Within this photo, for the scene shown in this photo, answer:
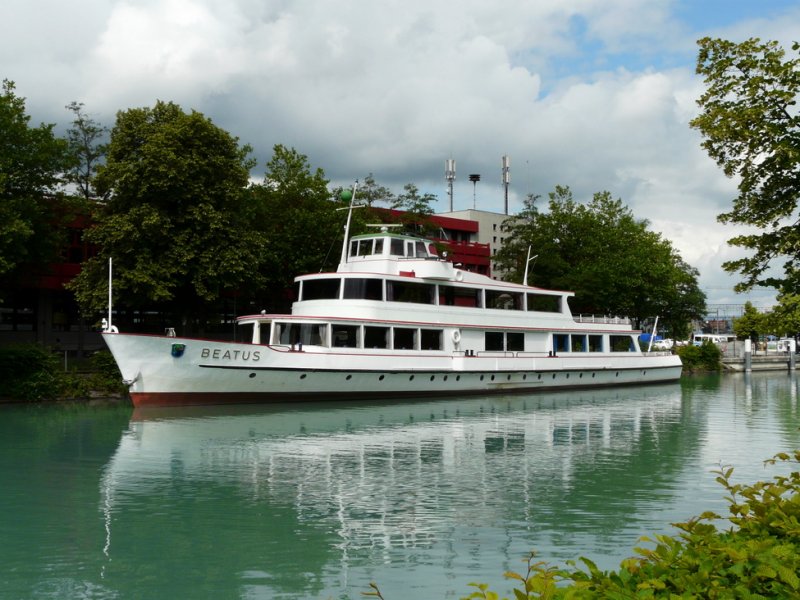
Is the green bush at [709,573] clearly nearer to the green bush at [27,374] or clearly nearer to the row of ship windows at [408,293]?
the row of ship windows at [408,293]

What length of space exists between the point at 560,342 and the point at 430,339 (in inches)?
356

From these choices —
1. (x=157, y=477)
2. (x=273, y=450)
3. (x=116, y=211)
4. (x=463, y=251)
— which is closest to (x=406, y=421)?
(x=273, y=450)

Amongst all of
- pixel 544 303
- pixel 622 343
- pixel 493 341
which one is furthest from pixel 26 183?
pixel 622 343

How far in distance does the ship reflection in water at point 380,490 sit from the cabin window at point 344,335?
4.34 m

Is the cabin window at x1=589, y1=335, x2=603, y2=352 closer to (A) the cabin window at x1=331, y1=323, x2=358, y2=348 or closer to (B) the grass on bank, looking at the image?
(A) the cabin window at x1=331, y1=323, x2=358, y2=348

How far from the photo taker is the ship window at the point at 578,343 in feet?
133

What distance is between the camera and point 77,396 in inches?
1244

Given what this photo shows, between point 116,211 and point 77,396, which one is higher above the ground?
point 116,211

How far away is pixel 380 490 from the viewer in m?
14.2

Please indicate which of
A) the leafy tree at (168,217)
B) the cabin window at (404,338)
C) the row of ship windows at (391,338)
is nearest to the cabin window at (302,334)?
the row of ship windows at (391,338)

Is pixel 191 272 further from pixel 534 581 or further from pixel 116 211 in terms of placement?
pixel 534 581

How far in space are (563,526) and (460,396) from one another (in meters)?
23.0

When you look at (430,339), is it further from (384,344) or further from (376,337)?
(376,337)

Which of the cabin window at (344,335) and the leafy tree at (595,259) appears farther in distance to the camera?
the leafy tree at (595,259)
